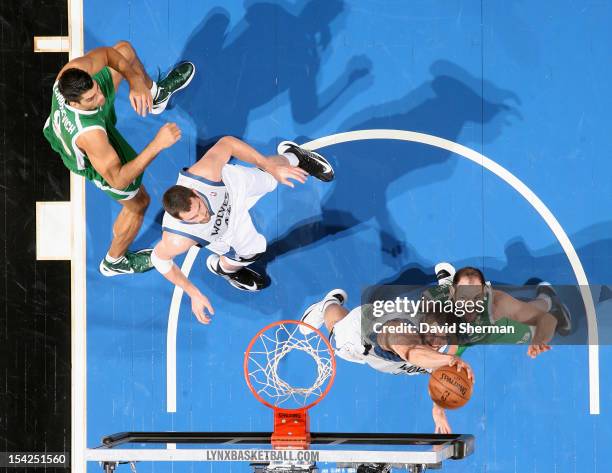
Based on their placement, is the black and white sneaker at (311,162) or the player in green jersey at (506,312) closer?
the player in green jersey at (506,312)

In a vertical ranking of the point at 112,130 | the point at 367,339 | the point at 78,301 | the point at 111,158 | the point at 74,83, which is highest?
the point at 74,83

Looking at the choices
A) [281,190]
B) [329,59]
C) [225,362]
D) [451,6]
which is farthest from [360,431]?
[451,6]

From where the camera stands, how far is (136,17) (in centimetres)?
862

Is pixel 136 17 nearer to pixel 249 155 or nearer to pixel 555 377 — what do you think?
pixel 249 155

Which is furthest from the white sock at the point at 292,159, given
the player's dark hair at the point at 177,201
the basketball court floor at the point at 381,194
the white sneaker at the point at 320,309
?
the white sneaker at the point at 320,309

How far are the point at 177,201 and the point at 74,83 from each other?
1.28 m

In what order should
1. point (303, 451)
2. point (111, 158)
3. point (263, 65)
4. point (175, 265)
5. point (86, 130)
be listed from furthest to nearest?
1. point (263, 65)
2. point (175, 265)
3. point (111, 158)
4. point (86, 130)
5. point (303, 451)

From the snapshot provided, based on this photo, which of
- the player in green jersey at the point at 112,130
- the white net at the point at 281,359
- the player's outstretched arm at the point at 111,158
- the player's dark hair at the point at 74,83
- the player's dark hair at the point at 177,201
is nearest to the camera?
the player's dark hair at the point at 74,83

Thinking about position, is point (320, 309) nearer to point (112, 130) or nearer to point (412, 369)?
point (412, 369)

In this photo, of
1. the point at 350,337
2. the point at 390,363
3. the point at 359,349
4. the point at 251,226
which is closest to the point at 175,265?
the point at 251,226

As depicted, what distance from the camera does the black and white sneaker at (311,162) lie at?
27.6 ft

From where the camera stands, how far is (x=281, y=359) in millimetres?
8383

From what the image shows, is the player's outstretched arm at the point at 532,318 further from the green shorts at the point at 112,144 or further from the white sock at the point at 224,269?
the green shorts at the point at 112,144

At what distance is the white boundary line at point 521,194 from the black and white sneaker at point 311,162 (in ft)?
0.32
